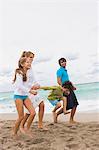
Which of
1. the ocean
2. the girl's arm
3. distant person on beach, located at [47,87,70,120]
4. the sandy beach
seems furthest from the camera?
the ocean

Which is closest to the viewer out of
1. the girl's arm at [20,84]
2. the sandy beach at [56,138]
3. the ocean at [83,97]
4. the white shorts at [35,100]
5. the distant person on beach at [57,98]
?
the sandy beach at [56,138]

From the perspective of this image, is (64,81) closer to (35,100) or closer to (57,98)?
(57,98)

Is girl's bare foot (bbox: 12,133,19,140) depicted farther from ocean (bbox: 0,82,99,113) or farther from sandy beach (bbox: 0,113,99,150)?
ocean (bbox: 0,82,99,113)

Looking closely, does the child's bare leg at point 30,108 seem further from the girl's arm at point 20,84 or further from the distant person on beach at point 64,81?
the distant person on beach at point 64,81

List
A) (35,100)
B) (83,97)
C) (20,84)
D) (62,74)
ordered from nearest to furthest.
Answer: (20,84)
(35,100)
(62,74)
(83,97)

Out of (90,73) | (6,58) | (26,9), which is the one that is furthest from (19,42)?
(90,73)

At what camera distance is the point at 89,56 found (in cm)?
1250

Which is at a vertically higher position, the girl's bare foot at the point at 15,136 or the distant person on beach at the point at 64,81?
the distant person on beach at the point at 64,81

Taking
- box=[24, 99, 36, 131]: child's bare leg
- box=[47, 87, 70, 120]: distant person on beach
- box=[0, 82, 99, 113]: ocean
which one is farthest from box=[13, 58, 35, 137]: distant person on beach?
box=[0, 82, 99, 113]: ocean

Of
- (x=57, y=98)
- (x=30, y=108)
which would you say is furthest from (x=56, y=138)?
(x=57, y=98)

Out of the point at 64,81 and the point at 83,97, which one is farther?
the point at 83,97

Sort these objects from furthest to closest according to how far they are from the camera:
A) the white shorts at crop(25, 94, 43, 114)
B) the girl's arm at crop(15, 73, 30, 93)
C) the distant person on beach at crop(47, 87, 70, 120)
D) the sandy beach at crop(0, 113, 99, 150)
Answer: the distant person on beach at crop(47, 87, 70, 120), the white shorts at crop(25, 94, 43, 114), the girl's arm at crop(15, 73, 30, 93), the sandy beach at crop(0, 113, 99, 150)

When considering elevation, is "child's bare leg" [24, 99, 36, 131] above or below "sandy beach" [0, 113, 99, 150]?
above

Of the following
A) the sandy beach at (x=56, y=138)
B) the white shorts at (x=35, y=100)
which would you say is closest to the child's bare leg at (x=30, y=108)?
the white shorts at (x=35, y=100)
